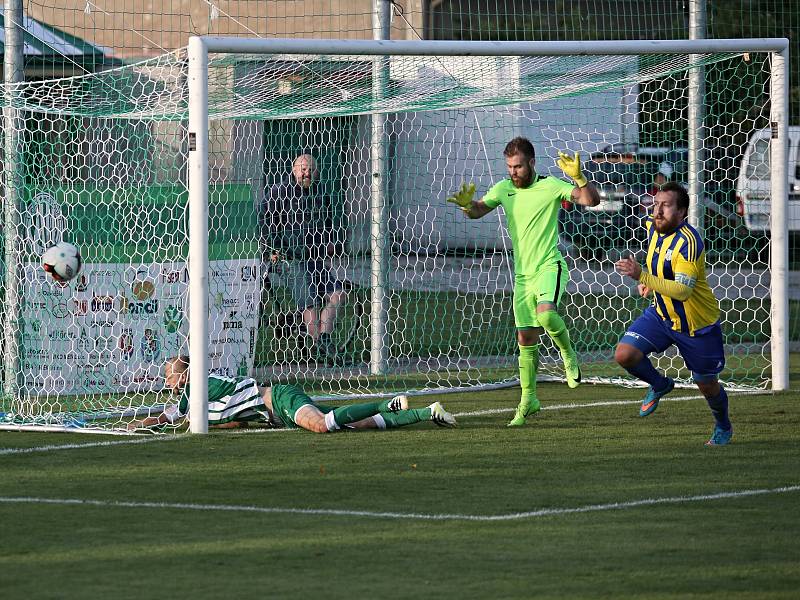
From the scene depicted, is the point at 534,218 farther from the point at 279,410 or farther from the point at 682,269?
the point at 279,410

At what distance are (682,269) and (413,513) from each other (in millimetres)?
2875

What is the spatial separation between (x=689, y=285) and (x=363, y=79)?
11.7 ft

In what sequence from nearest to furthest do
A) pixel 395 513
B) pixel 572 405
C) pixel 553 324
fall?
pixel 395 513 < pixel 553 324 < pixel 572 405

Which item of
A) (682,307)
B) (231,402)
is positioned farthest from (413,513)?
(231,402)

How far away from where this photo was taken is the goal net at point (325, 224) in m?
11.2

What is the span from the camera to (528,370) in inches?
394

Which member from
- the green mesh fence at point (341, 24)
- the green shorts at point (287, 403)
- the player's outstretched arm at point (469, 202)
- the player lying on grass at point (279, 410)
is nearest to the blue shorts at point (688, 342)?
the player lying on grass at point (279, 410)

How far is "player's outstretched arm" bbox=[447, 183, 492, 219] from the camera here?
33.3 feet

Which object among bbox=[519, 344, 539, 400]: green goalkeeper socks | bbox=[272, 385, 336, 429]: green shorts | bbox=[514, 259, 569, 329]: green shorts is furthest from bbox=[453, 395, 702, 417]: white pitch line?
bbox=[272, 385, 336, 429]: green shorts

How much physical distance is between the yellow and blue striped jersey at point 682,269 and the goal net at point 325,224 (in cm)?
241

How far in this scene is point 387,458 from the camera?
853 centimetres

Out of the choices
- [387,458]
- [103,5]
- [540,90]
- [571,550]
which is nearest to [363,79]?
[540,90]

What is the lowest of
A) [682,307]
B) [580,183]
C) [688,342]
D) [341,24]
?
[688,342]

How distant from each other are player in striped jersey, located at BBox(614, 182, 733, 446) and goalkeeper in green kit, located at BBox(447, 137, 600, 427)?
31.1 inches
